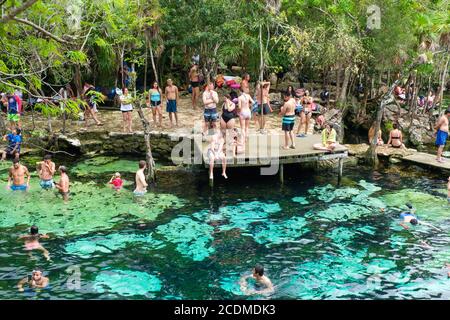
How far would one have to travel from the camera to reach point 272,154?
18234 mm

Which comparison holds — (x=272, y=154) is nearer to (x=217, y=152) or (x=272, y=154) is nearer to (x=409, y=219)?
(x=217, y=152)

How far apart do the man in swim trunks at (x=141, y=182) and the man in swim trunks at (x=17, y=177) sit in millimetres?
3388

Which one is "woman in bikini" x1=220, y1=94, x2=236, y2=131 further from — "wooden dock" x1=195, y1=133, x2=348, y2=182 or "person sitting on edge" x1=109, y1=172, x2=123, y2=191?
"person sitting on edge" x1=109, y1=172, x2=123, y2=191

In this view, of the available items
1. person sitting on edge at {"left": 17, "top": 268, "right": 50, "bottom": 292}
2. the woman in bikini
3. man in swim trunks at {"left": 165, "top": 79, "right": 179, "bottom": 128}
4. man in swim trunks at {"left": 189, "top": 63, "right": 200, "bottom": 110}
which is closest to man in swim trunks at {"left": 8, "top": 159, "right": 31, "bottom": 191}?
person sitting on edge at {"left": 17, "top": 268, "right": 50, "bottom": 292}

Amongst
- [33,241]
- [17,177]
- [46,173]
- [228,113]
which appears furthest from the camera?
[228,113]

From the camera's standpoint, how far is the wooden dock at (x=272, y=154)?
700 inches

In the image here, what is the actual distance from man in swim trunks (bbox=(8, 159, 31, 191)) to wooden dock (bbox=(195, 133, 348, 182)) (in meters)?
5.64

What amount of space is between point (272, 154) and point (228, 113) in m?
2.10

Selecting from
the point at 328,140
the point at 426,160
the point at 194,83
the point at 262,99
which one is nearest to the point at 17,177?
the point at 262,99

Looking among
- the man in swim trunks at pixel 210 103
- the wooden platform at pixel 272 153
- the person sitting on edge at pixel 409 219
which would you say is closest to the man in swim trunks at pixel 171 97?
the man in swim trunks at pixel 210 103
